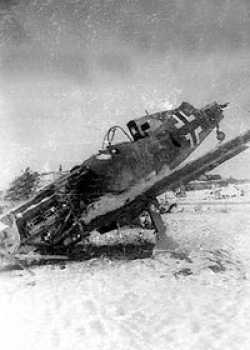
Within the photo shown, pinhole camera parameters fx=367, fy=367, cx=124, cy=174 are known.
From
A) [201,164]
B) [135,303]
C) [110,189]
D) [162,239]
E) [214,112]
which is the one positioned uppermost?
[214,112]

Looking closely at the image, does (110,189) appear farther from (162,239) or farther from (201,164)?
(201,164)

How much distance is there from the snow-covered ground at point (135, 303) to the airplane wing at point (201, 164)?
2.34 m

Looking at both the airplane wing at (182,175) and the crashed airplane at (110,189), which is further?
the airplane wing at (182,175)

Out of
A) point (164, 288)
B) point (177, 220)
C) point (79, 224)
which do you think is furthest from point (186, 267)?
point (177, 220)

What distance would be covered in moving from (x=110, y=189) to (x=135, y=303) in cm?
433

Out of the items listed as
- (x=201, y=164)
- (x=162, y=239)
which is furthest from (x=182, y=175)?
(x=162, y=239)

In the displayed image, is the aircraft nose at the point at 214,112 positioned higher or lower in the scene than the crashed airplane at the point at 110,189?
higher

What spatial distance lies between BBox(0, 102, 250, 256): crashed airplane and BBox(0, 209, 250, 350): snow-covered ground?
3.60 ft

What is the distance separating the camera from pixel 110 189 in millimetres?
11328

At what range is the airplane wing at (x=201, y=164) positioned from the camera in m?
12.5

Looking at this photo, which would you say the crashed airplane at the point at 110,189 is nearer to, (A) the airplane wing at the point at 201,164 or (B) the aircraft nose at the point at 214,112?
(A) the airplane wing at the point at 201,164

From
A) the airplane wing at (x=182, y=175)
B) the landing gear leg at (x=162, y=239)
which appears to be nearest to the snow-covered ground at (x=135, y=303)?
the landing gear leg at (x=162, y=239)

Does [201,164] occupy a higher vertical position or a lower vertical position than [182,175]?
higher

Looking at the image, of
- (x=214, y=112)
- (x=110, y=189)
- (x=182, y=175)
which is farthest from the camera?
(x=214, y=112)
